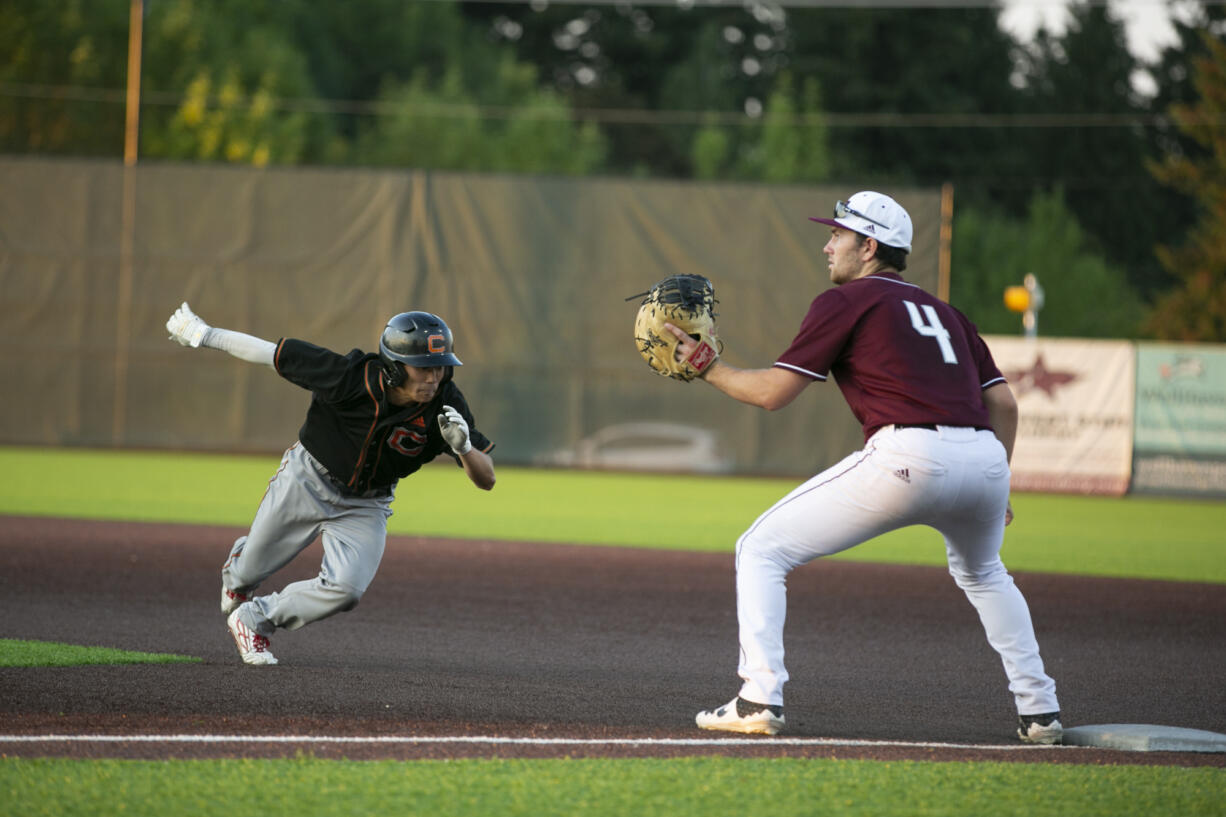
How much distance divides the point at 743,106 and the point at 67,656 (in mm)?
50990

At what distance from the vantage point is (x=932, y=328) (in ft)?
18.7

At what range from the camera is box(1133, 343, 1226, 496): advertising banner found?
21.4m

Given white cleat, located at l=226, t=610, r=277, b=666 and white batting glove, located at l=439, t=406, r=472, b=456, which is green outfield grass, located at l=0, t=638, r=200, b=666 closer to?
white cleat, located at l=226, t=610, r=277, b=666

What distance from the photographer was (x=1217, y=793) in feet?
16.3

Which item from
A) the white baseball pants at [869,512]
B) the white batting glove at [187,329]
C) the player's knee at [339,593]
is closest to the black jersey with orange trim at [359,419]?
the white batting glove at [187,329]

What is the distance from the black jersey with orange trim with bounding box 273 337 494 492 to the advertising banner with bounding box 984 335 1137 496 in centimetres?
1581

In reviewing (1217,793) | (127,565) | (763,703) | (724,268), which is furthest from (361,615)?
(724,268)

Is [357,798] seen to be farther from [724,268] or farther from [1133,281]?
[1133,281]

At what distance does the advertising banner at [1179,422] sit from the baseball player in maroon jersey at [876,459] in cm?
1680

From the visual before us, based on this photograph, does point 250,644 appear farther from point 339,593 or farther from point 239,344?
point 239,344

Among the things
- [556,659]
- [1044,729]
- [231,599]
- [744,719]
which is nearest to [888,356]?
[744,719]

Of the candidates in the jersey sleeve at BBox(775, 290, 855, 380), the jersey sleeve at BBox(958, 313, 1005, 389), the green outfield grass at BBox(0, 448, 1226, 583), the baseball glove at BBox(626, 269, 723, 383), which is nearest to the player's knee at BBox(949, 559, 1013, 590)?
the jersey sleeve at BBox(958, 313, 1005, 389)

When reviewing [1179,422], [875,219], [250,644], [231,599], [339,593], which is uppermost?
[875,219]

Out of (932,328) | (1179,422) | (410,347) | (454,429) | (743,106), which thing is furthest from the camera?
(743,106)
